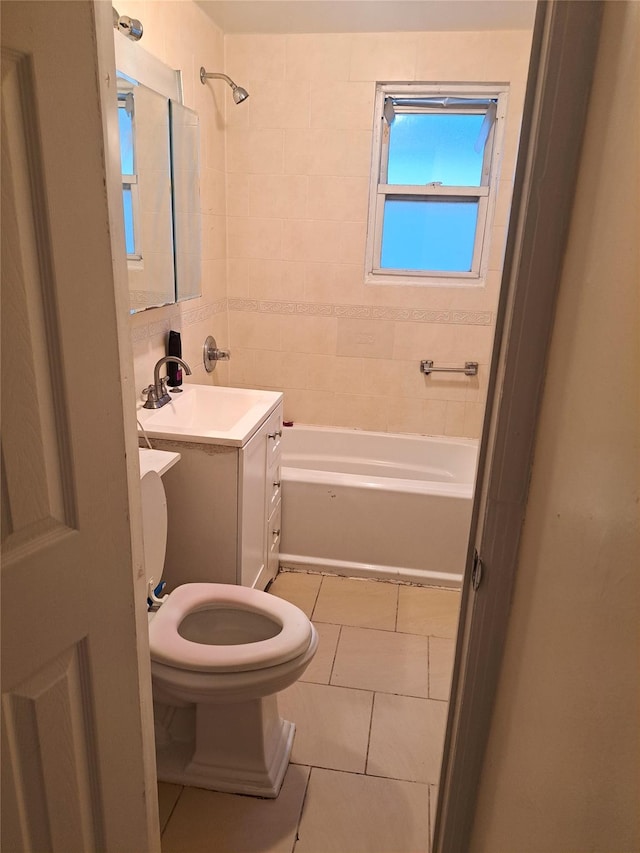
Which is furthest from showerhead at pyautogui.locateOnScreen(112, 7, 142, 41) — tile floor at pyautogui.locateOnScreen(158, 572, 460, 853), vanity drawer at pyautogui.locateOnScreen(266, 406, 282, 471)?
tile floor at pyautogui.locateOnScreen(158, 572, 460, 853)

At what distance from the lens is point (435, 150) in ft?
10.00

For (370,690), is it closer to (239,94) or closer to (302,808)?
(302,808)

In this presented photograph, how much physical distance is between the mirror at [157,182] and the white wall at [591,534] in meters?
1.55

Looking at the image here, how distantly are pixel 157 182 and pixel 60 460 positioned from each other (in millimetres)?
1681

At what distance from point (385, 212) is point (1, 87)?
2681 millimetres

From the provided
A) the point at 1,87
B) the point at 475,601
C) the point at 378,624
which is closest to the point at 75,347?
the point at 1,87

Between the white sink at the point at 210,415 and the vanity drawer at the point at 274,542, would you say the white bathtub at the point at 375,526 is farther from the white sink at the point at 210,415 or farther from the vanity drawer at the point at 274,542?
the white sink at the point at 210,415

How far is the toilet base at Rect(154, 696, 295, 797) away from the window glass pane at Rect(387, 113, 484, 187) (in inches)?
101

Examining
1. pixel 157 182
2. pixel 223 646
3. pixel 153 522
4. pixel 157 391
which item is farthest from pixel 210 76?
pixel 223 646

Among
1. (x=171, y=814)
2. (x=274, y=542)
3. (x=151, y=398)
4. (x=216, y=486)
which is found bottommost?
(x=171, y=814)

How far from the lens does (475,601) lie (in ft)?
3.23

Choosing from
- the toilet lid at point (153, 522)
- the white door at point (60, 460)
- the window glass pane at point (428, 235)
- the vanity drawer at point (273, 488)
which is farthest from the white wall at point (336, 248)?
the white door at point (60, 460)

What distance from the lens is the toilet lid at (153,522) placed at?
1661 mm

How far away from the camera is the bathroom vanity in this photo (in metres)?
2.00
